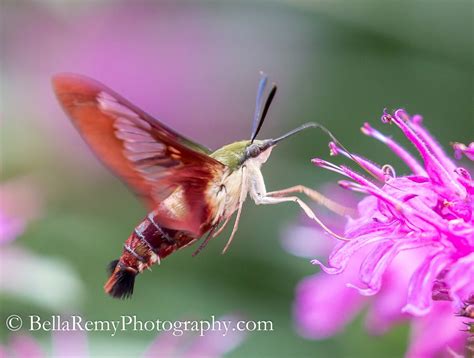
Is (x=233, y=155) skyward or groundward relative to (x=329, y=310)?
skyward

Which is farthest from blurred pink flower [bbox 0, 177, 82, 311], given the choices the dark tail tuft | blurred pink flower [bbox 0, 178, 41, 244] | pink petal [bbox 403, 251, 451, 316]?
pink petal [bbox 403, 251, 451, 316]

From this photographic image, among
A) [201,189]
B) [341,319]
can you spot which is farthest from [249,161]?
[341,319]

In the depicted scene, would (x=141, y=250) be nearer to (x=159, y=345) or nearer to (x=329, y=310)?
(x=159, y=345)

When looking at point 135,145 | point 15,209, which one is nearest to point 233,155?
point 135,145

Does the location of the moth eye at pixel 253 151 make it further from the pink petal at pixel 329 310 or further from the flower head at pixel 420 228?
the pink petal at pixel 329 310

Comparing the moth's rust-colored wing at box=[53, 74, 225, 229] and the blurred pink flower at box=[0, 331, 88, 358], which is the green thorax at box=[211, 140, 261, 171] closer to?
the moth's rust-colored wing at box=[53, 74, 225, 229]

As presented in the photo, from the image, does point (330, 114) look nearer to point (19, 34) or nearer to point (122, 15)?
point (122, 15)

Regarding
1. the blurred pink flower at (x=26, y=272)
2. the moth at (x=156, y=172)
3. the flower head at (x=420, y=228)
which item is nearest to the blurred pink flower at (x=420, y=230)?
the flower head at (x=420, y=228)
